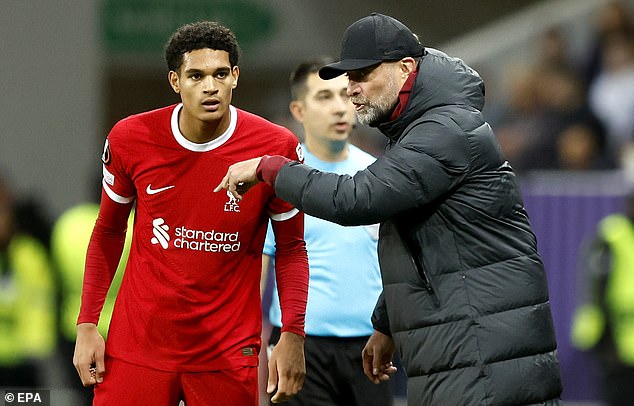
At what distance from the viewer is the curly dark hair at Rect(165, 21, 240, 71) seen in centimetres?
468

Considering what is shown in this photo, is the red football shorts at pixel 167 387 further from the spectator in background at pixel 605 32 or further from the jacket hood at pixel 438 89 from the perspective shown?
the spectator in background at pixel 605 32

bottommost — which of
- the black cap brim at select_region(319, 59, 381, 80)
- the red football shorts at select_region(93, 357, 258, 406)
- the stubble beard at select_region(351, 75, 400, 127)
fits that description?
Answer: the red football shorts at select_region(93, 357, 258, 406)

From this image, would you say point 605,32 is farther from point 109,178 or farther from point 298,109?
point 109,178

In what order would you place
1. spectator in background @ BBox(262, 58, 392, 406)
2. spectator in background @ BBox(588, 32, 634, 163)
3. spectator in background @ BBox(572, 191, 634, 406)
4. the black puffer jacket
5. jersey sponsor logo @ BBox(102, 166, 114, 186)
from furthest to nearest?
spectator in background @ BBox(588, 32, 634, 163)
spectator in background @ BBox(572, 191, 634, 406)
spectator in background @ BBox(262, 58, 392, 406)
jersey sponsor logo @ BBox(102, 166, 114, 186)
the black puffer jacket

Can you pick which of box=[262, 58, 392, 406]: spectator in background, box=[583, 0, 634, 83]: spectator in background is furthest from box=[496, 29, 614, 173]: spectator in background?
box=[262, 58, 392, 406]: spectator in background

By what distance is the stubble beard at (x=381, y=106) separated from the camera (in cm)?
439

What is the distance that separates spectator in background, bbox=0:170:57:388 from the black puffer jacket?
5.43 m

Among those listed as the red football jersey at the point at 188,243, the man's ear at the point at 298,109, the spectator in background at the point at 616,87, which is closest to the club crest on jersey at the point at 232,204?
the red football jersey at the point at 188,243

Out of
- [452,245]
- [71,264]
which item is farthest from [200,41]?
[71,264]

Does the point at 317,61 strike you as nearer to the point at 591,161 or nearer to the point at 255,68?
the point at 591,161

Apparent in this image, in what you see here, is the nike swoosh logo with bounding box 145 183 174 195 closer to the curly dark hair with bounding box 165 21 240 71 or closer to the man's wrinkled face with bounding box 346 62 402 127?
the curly dark hair with bounding box 165 21 240 71

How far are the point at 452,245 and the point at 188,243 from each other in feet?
3.16

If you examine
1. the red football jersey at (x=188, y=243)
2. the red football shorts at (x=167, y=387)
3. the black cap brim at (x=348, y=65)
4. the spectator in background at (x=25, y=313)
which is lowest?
the spectator in background at (x=25, y=313)

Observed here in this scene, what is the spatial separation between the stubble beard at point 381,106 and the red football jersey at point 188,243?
42cm
